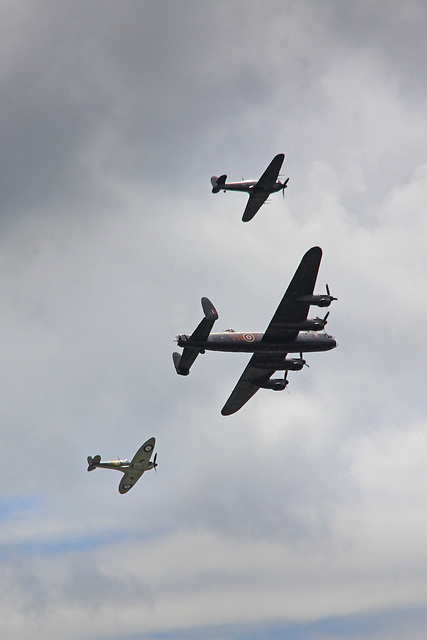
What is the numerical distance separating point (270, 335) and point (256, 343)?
4.89 feet

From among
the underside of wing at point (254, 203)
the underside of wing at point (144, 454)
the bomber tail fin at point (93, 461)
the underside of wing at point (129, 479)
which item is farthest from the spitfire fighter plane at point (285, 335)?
the underside of wing at point (129, 479)

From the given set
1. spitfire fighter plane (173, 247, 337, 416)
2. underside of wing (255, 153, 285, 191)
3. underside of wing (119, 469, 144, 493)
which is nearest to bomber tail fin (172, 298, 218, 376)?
spitfire fighter plane (173, 247, 337, 416)

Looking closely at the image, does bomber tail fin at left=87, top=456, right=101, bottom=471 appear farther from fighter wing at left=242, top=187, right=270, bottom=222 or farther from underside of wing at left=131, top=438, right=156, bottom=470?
fighter wing at left=242, top=187, right=270, bottom=222

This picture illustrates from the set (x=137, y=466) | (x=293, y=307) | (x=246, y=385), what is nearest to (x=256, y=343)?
(x=293, y=307)

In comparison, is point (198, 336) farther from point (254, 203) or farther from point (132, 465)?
point (132, 465)

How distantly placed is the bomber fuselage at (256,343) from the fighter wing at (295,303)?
512mm

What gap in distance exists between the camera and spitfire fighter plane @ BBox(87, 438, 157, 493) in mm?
86438

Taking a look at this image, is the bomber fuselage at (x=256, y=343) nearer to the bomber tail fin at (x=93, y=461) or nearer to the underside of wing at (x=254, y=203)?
the underside of wing at (x=254, y=203)

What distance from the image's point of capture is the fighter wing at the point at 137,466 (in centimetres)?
8756

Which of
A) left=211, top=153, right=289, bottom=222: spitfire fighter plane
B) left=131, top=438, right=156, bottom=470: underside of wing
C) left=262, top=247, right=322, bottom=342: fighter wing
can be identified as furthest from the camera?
left=131, top=438, right=156, bottom=470: underside of wing

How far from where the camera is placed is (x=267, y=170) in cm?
7319

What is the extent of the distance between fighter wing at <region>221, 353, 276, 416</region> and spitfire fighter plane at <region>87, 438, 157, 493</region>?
14902 millimetres

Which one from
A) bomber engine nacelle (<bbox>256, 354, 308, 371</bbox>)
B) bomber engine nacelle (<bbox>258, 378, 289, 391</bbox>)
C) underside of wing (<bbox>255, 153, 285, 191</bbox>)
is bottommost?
bomber engine nacelle (<bbox>258, 378, 289, 391</bbox>)

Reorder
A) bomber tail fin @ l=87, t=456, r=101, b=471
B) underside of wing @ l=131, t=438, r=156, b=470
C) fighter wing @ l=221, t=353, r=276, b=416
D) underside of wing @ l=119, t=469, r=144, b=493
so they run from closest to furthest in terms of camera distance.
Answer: fighter wing @ l=221, t=353, r=276, b=416 → bomber tail fin @ l=87, t=456, r=101, b=471 → underside of wing @ l=131, t=438, r=156, b=470 → underside of wing @ l=119, t=469, r=144, b=493
